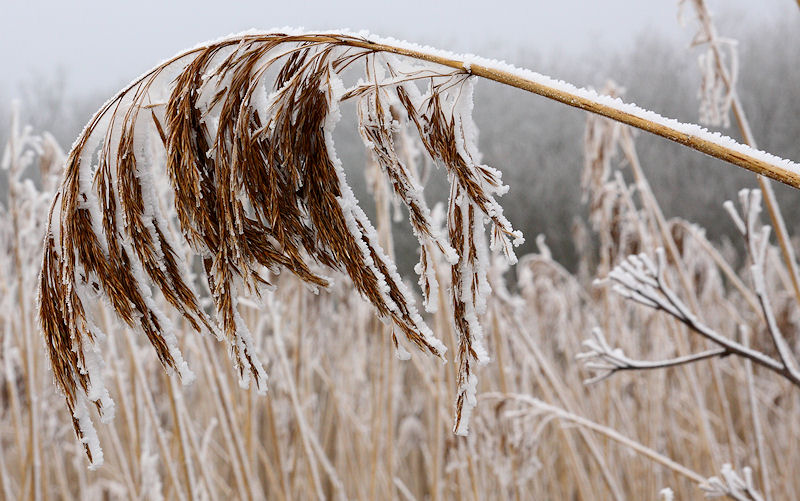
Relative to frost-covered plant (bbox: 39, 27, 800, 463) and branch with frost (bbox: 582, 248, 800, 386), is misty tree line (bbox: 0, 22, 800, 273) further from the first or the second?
frost-covered plant (bbox: 39, 27, 800, 463)

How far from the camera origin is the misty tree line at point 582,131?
7.07 meters

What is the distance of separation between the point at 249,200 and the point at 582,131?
759 cm

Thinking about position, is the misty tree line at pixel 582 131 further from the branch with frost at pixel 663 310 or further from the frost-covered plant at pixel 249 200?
the frost-covered plant at pixel 249 200

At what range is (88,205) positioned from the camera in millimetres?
432

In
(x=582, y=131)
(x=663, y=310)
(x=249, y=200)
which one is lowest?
(x=663, y=310)

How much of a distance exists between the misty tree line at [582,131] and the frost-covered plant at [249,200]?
6324 mm

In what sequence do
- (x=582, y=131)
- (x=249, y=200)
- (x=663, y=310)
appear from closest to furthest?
(x=249, y=200) → (x=663, y=310) → (x=582, y=131)

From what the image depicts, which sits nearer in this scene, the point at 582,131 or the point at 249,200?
the point at 249,200

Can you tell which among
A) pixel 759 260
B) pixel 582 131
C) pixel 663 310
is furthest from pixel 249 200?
pixel 582 131

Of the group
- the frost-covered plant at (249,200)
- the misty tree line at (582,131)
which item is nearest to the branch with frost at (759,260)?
the frost-covered plant at (249,200)

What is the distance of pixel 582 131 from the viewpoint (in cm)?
761

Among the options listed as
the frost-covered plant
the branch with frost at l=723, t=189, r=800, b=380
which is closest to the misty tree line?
the branch with frost at l=723, t=189, r=800, b=380

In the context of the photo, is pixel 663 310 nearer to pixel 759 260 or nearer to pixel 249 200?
pixel 759 260

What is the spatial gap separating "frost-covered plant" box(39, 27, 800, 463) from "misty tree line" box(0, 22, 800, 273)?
6.32 metres
